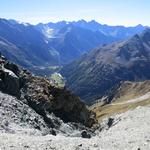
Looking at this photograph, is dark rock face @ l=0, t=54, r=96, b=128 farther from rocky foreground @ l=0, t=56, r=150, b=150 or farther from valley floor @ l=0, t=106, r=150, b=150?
valley floor @ l=0, t=106, r=150, b=150

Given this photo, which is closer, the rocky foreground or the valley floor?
the valley floor

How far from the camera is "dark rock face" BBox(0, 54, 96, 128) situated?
44.2 metres

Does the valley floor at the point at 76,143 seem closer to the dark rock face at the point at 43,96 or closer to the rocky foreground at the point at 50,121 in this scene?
the rocky foreground at the point at 50,121

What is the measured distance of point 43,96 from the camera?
158 feet

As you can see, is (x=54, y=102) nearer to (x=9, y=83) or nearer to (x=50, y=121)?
(x=50, y=121)

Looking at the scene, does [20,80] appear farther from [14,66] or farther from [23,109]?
[23,109]

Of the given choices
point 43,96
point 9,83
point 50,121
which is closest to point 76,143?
point 50,121

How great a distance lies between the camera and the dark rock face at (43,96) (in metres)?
44.2

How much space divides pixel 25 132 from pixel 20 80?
54.9 feet

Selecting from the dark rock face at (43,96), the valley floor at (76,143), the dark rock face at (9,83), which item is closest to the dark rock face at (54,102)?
the dark rock face at (43,96)

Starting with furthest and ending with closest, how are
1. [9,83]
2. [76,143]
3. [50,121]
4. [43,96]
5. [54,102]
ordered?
[54,102]
[43,96]
[9,83]
[50,121]
[76,143]

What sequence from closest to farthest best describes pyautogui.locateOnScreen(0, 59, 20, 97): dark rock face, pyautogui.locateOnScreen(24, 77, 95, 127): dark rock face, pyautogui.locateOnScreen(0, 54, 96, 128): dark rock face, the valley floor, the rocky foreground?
1. the valley floor
2. the rocky foreground
3. pyautogui.locateOnScreen(0, 59, 20, 97): dark rock face
4. pyautogui.locateOnScreen(0, 54, 96, 128): dark rock face
5. pyautogui.locateOnScreen(24, 77, 95, 127): dark rock face

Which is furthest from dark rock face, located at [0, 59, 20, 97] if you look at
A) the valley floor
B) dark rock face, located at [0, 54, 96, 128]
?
the valley floor

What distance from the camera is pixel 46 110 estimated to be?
47062mm
